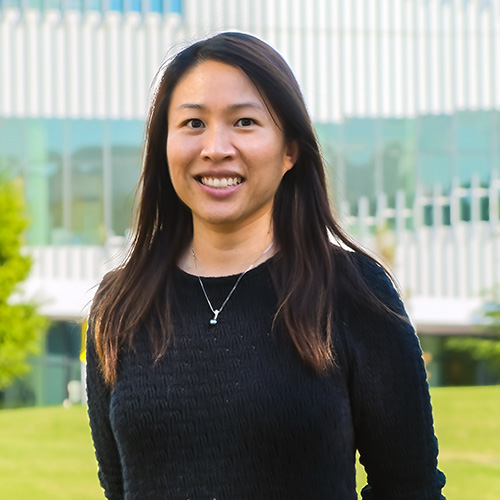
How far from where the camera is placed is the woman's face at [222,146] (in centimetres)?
182

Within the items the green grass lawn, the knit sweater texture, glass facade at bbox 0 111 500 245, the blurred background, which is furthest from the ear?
glass facade at bbox 0 111 500 245

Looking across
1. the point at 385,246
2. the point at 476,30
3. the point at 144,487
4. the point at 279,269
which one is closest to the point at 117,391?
the point at 144,487

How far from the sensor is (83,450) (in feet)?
35.6

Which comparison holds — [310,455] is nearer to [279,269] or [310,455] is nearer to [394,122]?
[279,269]

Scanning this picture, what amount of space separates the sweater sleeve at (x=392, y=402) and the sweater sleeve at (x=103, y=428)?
0.47 m

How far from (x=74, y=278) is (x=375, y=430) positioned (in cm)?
1946

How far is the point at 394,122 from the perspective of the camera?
2177 cm

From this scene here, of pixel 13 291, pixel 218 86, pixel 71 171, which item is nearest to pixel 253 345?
pixel 218 86

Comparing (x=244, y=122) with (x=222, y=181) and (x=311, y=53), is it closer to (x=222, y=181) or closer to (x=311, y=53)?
(x=222, y=181)

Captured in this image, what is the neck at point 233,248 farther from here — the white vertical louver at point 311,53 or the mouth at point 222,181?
the white vertical louver at point 311,53

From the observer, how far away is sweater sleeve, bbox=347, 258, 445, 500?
180 centimetres

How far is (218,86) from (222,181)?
0.17 meters

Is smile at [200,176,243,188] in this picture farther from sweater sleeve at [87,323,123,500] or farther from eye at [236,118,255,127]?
sweater sleeve at [87,323,123,500]

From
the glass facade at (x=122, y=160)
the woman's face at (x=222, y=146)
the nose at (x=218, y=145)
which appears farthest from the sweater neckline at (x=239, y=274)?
the glass facade at (x=122, y=160)
